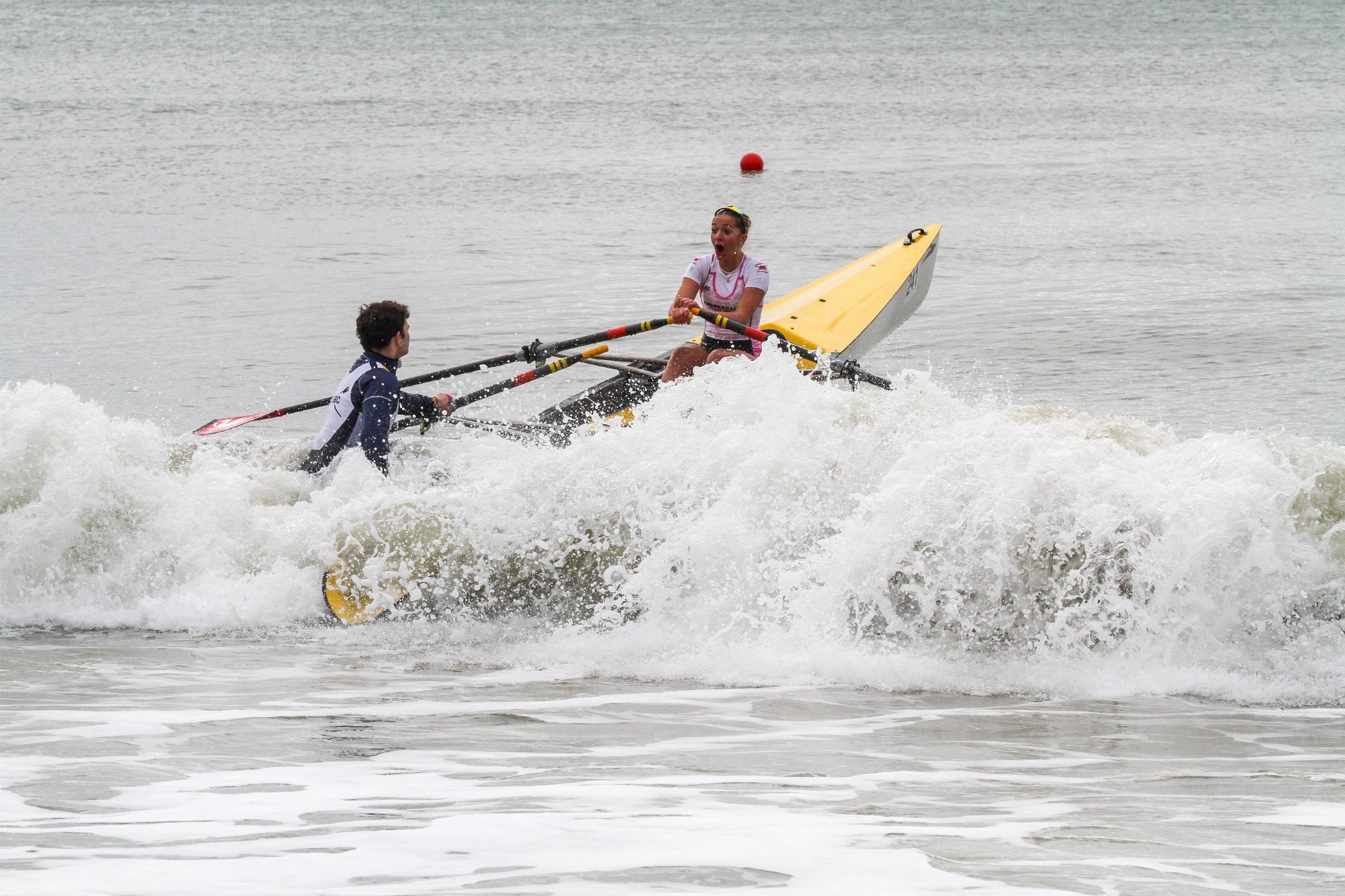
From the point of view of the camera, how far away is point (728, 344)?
8.69 m

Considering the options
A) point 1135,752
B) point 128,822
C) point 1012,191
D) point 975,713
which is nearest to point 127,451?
point 128,822

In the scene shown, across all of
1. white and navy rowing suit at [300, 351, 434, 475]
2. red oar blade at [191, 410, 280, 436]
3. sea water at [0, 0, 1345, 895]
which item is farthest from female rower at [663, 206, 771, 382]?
red oar blade at [191, 410, 280, 436]

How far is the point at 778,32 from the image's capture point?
64.1 metres

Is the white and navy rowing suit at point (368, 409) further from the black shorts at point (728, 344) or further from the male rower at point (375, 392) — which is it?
the black shorts at point (728, 344)

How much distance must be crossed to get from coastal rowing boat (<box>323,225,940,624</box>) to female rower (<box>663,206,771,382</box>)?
0.98 feet

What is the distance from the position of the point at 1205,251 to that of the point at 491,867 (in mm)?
16984

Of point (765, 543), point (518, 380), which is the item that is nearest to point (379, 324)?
point (518, 380)

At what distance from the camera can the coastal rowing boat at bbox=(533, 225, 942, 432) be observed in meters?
9.24

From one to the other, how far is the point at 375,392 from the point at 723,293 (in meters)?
2.67

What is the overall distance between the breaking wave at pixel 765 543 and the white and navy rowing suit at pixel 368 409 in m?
0.12

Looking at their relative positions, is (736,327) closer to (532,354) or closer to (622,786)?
(532,354)

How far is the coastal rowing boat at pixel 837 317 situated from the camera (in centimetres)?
924

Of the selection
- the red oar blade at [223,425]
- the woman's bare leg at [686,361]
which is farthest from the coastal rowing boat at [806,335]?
the red oar blade at [223,425]

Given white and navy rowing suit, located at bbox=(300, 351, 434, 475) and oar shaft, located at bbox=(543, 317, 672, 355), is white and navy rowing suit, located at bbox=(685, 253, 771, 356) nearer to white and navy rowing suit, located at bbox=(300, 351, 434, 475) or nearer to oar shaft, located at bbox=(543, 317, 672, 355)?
oar shaft, located at bbox=(543, 317, 672, 355)
